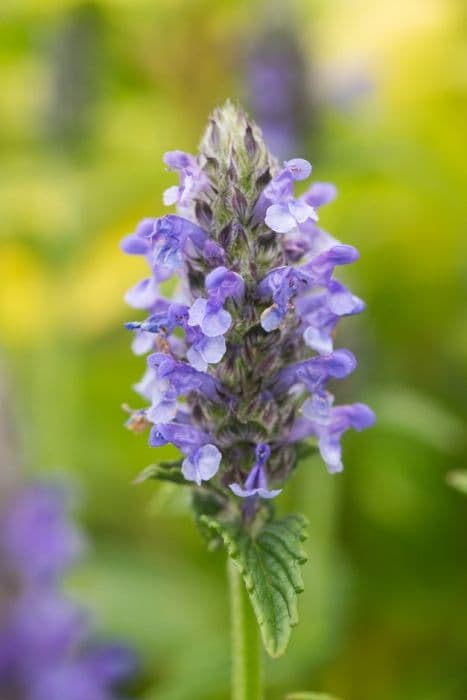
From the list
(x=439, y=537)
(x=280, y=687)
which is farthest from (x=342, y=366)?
(x=439, y=537)

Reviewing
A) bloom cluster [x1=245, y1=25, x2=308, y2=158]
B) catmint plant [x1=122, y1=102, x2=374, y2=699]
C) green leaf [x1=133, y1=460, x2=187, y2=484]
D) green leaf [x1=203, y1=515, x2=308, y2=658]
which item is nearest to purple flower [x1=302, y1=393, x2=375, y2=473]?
catmint plant [x1=122, y1=102, x2=374, y2=699]

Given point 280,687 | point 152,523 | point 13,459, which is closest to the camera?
point 13,459

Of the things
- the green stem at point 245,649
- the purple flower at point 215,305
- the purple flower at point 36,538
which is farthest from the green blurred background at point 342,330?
the purple flower at point 215,305

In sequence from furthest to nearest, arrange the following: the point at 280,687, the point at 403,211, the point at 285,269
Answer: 1. the point at 403,211
2. the point at 280,687
3. the point at 285,269

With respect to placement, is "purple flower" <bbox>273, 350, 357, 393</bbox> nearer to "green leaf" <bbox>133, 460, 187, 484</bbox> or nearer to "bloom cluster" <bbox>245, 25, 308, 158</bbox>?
"green leaf" <bbox>133, 460, 187, 484</bbox>

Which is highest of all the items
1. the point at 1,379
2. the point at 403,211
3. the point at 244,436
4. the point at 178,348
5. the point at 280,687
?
the point at 403,211

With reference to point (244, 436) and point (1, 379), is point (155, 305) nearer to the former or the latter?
point (244, 436)

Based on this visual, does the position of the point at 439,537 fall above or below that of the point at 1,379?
below
